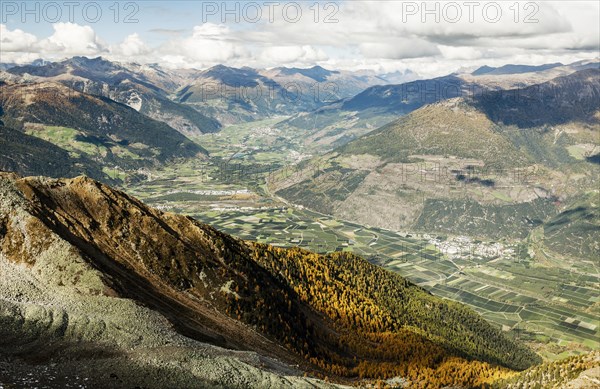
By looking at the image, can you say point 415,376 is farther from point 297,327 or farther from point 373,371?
point 297,327

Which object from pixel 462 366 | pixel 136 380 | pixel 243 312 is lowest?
pixel 462 366

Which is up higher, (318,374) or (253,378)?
(253,378)

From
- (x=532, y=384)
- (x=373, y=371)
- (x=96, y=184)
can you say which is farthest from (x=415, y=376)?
(x=96, y=184)

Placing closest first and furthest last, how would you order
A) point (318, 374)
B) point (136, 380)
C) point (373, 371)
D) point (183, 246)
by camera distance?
point (136, 380), point (318, 374), point (373, 371), point (183, 246)

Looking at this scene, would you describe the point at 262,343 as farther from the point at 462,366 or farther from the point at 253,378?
the point at 462,366

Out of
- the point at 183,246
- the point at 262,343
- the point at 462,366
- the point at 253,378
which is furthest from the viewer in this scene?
the point at 462,366

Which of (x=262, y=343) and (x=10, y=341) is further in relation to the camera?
(x=262, y=343)

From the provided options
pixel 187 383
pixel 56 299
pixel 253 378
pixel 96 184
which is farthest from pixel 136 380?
pixel 96 184
